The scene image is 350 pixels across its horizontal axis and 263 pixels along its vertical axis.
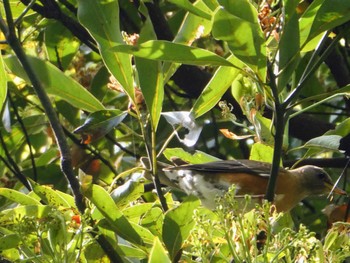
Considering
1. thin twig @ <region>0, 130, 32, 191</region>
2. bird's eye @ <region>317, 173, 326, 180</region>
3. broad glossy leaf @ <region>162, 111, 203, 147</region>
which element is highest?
broad glossy leaf @ <region>162, 111, 203, 147</region>

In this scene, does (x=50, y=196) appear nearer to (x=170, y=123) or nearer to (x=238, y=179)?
(x=170, y=123)

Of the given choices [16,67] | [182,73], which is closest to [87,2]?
[16,67]

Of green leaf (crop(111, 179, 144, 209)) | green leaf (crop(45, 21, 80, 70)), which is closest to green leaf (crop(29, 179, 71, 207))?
green leaf (crop(111, 179, 144, 209))

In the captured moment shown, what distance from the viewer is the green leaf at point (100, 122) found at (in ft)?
7.57

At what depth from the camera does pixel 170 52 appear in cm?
204

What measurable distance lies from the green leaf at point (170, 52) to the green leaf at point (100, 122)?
0.32 metres

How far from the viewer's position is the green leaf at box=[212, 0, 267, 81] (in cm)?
200

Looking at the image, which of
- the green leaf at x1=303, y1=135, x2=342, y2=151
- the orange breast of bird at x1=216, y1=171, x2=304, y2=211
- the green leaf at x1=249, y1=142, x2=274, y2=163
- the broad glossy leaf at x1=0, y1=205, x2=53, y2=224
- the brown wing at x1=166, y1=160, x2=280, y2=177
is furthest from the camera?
the orange breast of bird at x1=216, y1=171, x2=304, y2=211

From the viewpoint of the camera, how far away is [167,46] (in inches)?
79.9

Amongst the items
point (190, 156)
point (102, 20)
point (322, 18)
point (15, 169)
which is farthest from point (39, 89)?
point (15, 169)

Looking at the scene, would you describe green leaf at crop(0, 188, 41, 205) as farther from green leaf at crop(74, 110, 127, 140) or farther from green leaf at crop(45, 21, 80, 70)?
green leaf at crop(45, 21, 80, 70)

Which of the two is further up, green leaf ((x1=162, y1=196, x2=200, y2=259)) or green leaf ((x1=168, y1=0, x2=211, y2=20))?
green leaf ((x1=168, y1=0, x2=211, y2=20))

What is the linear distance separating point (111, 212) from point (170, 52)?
1.36 feet

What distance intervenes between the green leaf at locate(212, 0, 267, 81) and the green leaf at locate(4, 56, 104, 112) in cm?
41
